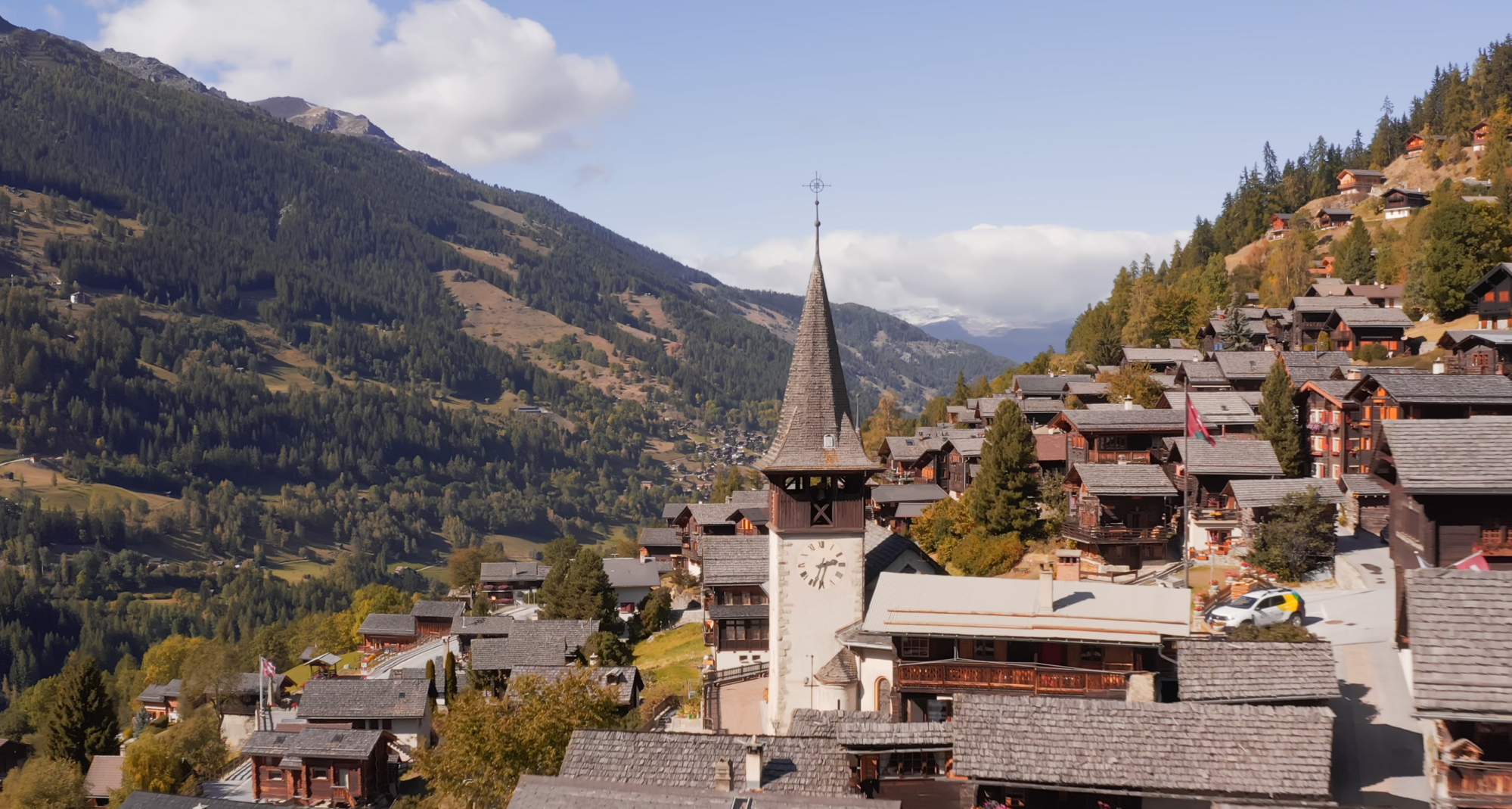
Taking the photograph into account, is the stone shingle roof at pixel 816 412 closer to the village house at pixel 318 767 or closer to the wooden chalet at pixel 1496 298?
the village house at pixel 318 767

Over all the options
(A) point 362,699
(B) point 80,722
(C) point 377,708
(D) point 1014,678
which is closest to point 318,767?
(C) point 377,708

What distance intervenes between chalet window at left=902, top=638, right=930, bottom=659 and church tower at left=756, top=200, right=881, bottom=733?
523 centimetres

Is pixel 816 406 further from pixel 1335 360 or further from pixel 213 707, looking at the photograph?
pixel 213 707

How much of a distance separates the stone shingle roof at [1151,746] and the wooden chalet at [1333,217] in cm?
15299

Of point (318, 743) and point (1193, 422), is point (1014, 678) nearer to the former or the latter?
point (1193, 422)

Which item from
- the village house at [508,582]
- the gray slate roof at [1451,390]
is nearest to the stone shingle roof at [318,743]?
the village house at [508,582]

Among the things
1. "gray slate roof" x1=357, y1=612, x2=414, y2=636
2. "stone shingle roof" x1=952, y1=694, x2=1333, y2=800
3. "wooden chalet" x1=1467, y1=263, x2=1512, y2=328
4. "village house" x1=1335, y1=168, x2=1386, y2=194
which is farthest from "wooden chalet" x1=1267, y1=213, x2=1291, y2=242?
"stone shingle roof" x1=952, y1=694, x2=1333, y2=800

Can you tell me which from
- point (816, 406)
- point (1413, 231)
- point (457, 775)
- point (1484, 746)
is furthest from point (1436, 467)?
point (1413, 231)

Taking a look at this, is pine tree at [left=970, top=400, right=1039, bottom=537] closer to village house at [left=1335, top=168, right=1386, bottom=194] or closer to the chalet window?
the chalet window

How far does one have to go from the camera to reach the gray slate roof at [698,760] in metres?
30.9

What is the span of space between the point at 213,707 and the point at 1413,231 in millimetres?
132613

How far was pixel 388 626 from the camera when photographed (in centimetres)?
11719

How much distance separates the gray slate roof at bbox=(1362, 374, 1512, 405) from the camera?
5206 cm

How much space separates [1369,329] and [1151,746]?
86.6m
